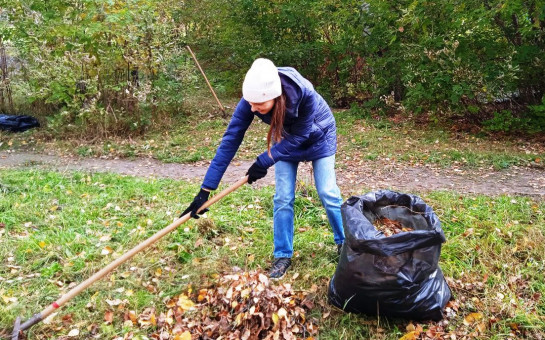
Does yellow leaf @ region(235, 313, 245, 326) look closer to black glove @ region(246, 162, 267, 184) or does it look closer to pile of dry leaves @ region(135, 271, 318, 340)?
pile of dry leaves @ region(135, 271, 318, 340)

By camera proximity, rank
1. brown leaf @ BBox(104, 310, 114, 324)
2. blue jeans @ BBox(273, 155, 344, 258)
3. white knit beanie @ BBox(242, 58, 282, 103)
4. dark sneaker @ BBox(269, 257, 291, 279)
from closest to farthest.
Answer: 1. white knit beanie @ BBox(242, 58, 282, 103)
2. brown leaf @ BBox(104, 310, 114, 324)
3. blue jeans @ BBox(273, 155, 344, 258)
4. dark sneaker @ BBox(269, 257, 291, 279)

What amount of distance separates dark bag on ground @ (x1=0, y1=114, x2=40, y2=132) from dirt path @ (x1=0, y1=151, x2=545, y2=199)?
5.08 feet

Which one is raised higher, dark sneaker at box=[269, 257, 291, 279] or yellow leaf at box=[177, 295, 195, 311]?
dark sneaker at box=[269, 257, 291, 279]

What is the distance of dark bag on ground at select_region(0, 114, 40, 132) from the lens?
8375 mm

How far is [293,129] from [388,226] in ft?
3.07

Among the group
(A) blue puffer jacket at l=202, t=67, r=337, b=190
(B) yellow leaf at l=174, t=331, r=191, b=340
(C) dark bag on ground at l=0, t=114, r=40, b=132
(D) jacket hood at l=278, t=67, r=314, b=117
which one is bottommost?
(B) yellow leaf at l=174, t=331, r=191, b=340

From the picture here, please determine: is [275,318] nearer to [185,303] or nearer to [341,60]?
[185,303]

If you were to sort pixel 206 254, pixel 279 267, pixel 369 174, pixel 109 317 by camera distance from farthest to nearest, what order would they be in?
pixel 369 174 → pixel 206 254 → pixel 279 267 → pixel 109 317

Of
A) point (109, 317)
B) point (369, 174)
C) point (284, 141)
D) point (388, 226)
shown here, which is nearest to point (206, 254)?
point (109, 317)

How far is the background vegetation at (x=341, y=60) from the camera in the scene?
6.85m

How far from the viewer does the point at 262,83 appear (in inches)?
92.7

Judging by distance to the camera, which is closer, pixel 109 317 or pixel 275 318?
pixel 275 318

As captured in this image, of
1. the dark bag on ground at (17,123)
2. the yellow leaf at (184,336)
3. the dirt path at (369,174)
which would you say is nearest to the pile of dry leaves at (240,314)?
the yellow leaf at (184,336)

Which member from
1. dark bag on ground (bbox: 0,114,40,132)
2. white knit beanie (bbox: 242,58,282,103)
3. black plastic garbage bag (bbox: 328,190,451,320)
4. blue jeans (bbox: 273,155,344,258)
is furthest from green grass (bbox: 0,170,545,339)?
dark bag on ground (bbox: 0,114,40,132)
